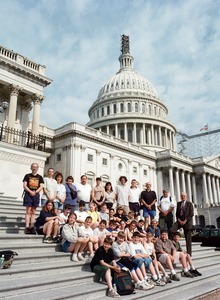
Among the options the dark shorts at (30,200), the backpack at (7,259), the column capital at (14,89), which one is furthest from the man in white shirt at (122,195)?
the column capital at (14,89)

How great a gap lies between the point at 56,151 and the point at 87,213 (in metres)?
35.2

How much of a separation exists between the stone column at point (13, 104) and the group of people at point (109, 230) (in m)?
10.9

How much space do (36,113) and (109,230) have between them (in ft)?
48.2

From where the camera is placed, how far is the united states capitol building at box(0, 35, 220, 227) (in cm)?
1794

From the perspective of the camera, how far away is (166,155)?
191ft

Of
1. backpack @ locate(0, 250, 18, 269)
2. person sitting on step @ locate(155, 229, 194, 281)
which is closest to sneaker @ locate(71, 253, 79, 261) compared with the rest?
backpack @ locate(0, 250, 18, 269)

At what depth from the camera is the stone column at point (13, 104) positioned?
1923 centimetres

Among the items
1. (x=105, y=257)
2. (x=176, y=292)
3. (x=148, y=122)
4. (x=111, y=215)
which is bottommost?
(x=176, y=292)

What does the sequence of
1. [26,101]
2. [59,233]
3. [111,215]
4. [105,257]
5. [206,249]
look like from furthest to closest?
[26,101], [206,249], [111,215], [59,233], [105,257]

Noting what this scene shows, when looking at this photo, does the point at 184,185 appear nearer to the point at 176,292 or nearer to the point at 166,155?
the point at 166,155

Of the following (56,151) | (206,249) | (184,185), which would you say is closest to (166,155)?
(184,185)

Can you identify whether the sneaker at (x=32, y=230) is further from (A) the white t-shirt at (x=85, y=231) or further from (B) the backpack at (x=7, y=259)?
(B) the backpack at (x=7, y=259)

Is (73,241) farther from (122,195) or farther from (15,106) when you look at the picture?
(15,106)

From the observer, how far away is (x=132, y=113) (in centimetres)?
7356
